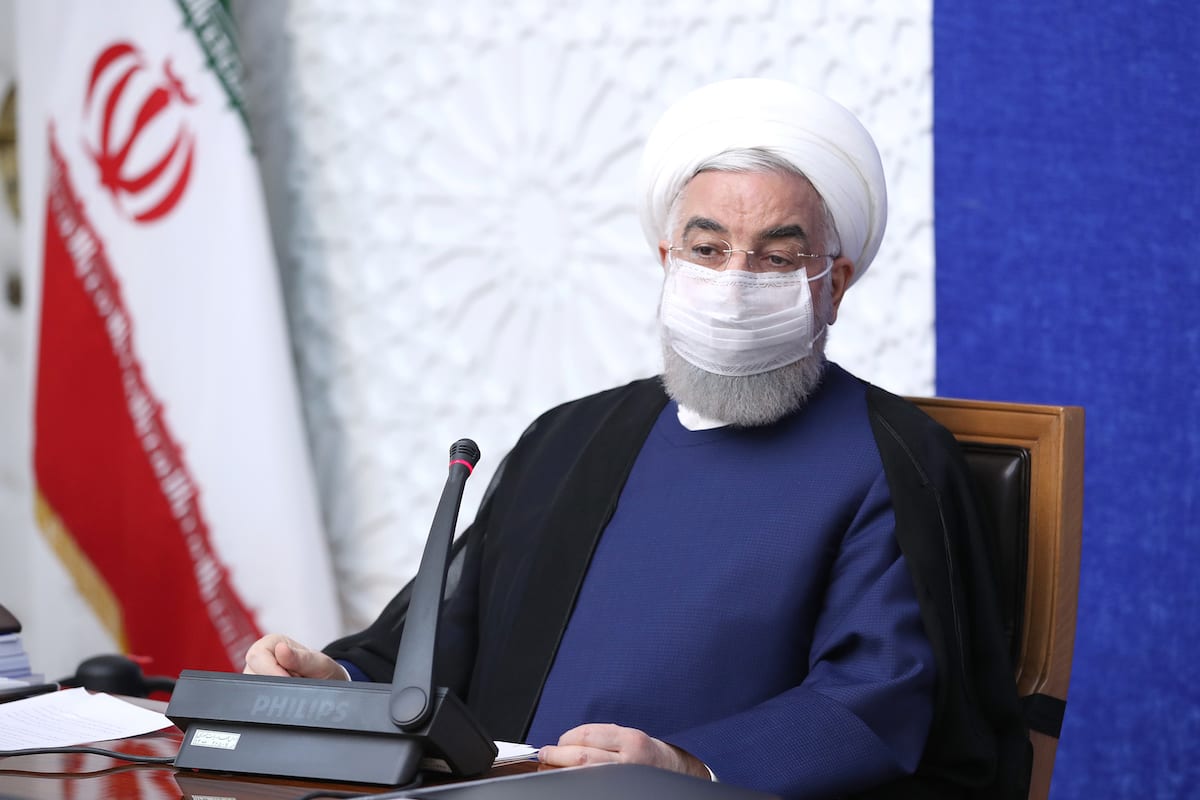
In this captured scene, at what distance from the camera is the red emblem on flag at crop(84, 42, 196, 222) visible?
10.2 ft

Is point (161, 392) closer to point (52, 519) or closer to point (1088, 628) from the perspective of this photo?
point (52, 519)

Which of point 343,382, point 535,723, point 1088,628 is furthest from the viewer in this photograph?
point 343,382

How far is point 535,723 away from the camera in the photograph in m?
1.82

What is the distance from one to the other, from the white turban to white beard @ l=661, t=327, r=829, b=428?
238mm

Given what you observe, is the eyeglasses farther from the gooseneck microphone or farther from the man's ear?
the gooseneck microphone

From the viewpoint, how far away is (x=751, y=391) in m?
1.94

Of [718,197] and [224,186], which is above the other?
[224,186]

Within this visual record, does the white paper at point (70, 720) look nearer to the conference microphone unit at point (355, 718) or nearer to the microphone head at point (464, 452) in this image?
the conference microphone unit at point (355, 718)

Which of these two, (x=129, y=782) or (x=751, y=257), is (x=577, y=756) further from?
(x=751, y=257)

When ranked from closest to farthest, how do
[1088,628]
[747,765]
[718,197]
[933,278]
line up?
1. [747,765]
2. [718,197]
3. [1088,628]
4. [933,278]

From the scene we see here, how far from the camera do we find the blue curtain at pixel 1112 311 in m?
2.67

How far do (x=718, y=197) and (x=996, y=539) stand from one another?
2.19 feet

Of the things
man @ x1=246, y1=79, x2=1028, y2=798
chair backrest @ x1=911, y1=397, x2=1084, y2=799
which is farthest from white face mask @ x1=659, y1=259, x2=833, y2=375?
chair backrest @ x1=911, y1=397, x2=1084, y2=799

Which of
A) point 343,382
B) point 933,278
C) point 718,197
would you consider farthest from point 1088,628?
point 343,382
